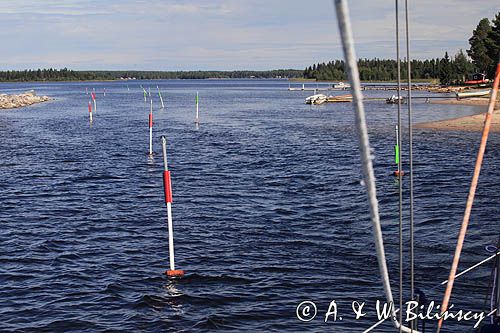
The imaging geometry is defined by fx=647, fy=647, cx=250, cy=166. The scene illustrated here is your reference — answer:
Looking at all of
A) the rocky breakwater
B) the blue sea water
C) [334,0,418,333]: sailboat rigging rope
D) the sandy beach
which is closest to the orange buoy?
the blue sea water

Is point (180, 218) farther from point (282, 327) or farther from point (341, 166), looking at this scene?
point (341, 166)

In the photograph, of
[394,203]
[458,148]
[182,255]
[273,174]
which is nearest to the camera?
[182,255]

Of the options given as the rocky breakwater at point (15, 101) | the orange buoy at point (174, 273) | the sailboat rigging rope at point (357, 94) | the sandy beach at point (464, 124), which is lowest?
the orange buoy at point (174, 273)

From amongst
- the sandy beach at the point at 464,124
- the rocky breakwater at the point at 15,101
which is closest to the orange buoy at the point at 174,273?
the sandy beach at the point at 464,124

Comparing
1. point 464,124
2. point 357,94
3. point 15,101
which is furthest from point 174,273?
point 15,101

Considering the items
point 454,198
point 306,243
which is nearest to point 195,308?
point 306,243

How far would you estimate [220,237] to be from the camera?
71.6 ft

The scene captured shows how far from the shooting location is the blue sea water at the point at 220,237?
1513 cm

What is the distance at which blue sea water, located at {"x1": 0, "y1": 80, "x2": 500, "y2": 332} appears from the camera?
15133 millimetres

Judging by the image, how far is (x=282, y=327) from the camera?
551 inches

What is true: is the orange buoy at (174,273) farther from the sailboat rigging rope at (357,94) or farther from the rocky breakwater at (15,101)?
the rocky breakwater at (15,101)

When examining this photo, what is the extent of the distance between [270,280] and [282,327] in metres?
3.21

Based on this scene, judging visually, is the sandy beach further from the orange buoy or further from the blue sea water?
the orange buoy

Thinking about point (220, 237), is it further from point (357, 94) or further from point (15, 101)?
point (15, 101)
